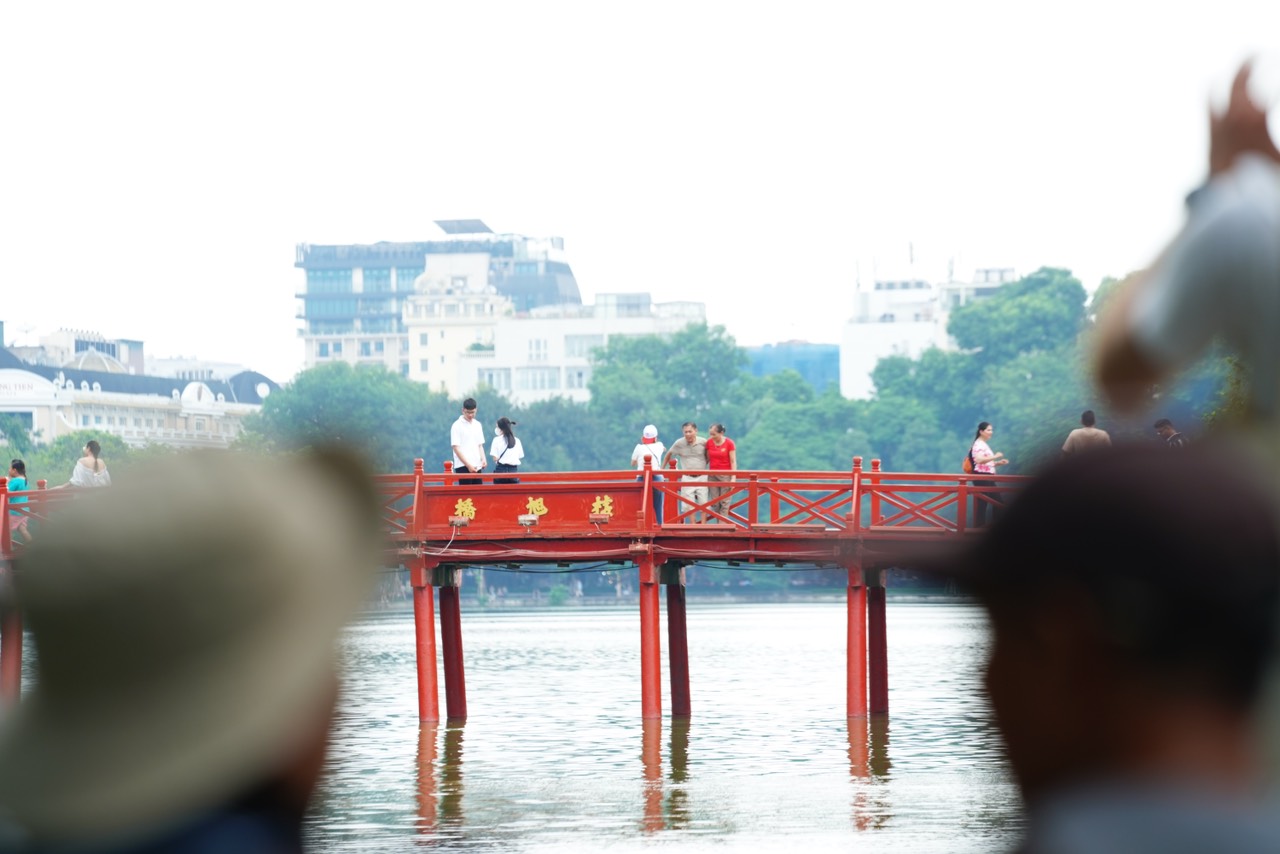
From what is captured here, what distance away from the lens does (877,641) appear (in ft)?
101

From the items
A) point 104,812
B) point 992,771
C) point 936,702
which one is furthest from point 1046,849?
point 936,702

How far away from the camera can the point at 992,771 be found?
25109mm

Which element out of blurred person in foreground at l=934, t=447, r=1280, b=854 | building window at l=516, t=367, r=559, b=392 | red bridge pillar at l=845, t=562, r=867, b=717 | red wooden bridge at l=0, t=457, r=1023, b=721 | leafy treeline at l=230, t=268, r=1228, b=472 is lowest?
red bridge pillar at l=845, t=562, r=867, b=717

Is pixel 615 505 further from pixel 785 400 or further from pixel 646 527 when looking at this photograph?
pixel 785 400

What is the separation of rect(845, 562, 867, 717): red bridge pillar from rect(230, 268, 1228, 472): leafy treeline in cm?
9399

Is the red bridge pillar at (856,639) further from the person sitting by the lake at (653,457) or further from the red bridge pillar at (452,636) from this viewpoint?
the red bridge pillar at (452,636)

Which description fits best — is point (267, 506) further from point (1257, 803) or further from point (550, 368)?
point (550, 368)

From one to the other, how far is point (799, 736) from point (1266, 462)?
29235 millimetres

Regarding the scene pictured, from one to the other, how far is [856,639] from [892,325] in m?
161

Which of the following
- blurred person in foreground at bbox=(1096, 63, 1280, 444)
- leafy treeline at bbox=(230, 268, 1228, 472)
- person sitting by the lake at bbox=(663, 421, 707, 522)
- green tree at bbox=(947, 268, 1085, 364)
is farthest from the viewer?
green tree at bbox=(947, 268, 1085, 364)

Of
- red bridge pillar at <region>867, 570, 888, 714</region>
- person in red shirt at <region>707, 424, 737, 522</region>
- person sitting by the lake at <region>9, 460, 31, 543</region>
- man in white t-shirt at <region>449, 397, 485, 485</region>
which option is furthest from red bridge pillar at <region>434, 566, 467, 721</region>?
person sitting by the lake at <region>9, 460, 31, 543</region>

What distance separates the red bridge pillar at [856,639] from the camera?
27.8 m

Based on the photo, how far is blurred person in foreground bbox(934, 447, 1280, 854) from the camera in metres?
2.07

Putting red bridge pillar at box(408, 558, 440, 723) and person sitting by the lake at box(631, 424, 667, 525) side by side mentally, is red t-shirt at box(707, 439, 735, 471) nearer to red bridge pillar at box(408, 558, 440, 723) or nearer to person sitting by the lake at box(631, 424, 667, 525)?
person sitting by the lake at box(631, 424, 667, 525)
